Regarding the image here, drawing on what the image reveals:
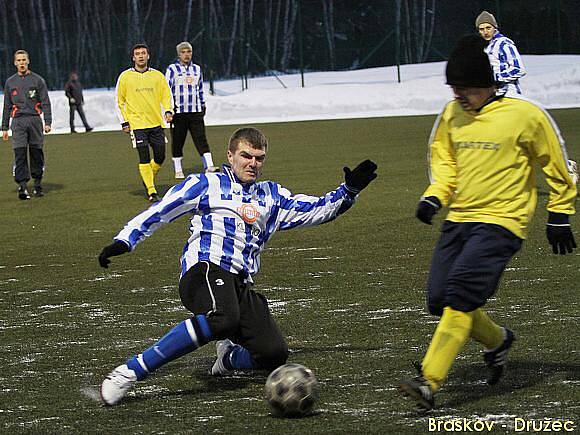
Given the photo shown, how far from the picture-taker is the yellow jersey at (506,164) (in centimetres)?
577

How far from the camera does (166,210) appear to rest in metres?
6.19

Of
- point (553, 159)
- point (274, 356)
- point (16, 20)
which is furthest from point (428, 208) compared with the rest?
point (16, 20)

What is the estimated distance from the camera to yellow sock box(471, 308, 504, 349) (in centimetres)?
588

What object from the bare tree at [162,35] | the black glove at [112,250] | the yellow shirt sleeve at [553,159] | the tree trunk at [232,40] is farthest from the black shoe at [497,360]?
the bare tree at [162,35]

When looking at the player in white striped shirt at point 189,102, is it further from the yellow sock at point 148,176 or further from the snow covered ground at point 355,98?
the snow covered ground at point 355,98

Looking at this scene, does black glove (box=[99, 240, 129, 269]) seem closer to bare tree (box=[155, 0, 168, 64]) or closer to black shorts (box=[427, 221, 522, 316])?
black shorts (box=[427, 221, 522, 316])

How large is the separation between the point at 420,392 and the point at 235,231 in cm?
148

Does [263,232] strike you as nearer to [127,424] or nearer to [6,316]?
[127,424]

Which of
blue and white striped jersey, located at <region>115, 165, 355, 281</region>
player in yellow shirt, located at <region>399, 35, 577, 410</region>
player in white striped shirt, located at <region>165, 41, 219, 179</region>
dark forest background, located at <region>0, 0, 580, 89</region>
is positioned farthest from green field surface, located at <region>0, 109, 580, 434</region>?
dark forest background, located at <region>0, 0, 580, 89</region>

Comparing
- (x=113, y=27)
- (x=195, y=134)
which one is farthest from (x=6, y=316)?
(x=113, y=27)

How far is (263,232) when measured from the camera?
6.47m

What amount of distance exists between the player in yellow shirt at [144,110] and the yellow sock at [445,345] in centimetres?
1042

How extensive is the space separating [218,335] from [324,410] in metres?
0.72

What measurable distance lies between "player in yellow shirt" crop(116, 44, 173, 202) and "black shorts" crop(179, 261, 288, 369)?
9473 millimetres
